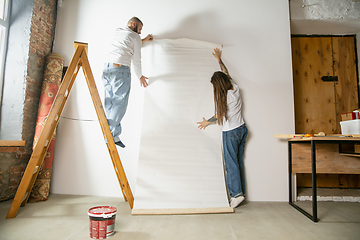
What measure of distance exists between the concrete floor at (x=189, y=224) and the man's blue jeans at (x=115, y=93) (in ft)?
2.82

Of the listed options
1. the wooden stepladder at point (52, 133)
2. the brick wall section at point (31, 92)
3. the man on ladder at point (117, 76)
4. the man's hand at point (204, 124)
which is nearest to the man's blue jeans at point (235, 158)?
the man's hand at point (204, 124)

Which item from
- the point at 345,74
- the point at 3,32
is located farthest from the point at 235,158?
the point at 3,32

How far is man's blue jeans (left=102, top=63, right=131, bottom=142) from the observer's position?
225 cm

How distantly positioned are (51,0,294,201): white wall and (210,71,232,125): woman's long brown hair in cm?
27

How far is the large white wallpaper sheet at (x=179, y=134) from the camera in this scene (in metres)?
2.23

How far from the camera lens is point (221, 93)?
7.99 ft

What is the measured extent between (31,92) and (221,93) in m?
2.29

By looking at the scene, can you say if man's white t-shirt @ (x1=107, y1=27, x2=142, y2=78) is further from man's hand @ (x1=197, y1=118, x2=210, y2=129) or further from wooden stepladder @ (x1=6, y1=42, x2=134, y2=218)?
man's hand @ (x1=197, y1=118, x2=210, y2=129)

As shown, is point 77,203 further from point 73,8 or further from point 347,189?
point 347,189

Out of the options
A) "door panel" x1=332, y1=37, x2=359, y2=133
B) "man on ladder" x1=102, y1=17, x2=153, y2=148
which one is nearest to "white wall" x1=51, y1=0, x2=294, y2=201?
"man on ladder" x1=102, y1=17, x2=153, y2=148

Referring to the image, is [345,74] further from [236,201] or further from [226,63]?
[236,201]

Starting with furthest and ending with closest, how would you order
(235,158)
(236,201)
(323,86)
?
1. (323,86)
2. (235,158)
3. (236,201)

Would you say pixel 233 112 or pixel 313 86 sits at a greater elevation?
pixel 313 86

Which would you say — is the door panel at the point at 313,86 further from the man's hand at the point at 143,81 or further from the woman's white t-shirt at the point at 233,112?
the man's hand at the point at 143,81
